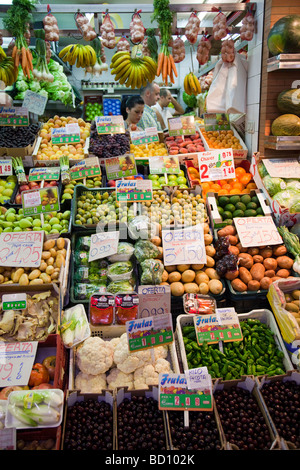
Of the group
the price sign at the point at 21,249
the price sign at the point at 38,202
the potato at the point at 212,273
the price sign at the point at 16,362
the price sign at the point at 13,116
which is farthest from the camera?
the price sign at the point at 13,116

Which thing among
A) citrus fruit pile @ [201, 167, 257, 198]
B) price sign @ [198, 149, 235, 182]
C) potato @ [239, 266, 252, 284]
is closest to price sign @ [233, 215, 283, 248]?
potato @ [239, 266, 252, 284]

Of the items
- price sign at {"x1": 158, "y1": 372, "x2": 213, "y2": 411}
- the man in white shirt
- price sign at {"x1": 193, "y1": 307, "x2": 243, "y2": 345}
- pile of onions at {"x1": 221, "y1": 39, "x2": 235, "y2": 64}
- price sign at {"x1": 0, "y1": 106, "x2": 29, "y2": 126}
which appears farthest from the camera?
the man in white shirt

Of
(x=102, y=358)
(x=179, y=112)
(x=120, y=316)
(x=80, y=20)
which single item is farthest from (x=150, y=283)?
(x=179, y=112)

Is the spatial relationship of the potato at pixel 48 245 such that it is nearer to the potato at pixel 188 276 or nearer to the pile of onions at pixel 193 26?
the potato at pixel 188 276

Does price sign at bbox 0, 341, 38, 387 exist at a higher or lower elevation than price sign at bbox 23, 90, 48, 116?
lower

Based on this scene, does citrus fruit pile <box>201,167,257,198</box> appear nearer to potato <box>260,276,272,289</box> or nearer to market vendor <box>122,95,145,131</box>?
potato <box>260,276,272,289</box>

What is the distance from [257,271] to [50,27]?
363 cm

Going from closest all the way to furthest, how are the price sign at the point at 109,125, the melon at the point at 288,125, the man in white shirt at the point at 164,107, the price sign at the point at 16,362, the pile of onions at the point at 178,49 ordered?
1. the price sign at the point at 16,362
2. the melon at the point at 288,125
3. the pile of onions at the point at 178,49
4. the price sign at the point at 109,125
5. the man in white shirt at the point at 164,107

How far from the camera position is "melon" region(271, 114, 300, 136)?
360 cm

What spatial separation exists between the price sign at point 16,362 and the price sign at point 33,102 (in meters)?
3.70

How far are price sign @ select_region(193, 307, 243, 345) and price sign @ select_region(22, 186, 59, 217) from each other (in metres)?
1.76

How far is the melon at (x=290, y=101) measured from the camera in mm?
3582

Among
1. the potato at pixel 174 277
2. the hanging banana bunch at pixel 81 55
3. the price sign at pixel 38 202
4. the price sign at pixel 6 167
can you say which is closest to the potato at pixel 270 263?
the potato at pixel 174 277

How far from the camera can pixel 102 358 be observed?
7.54ft
